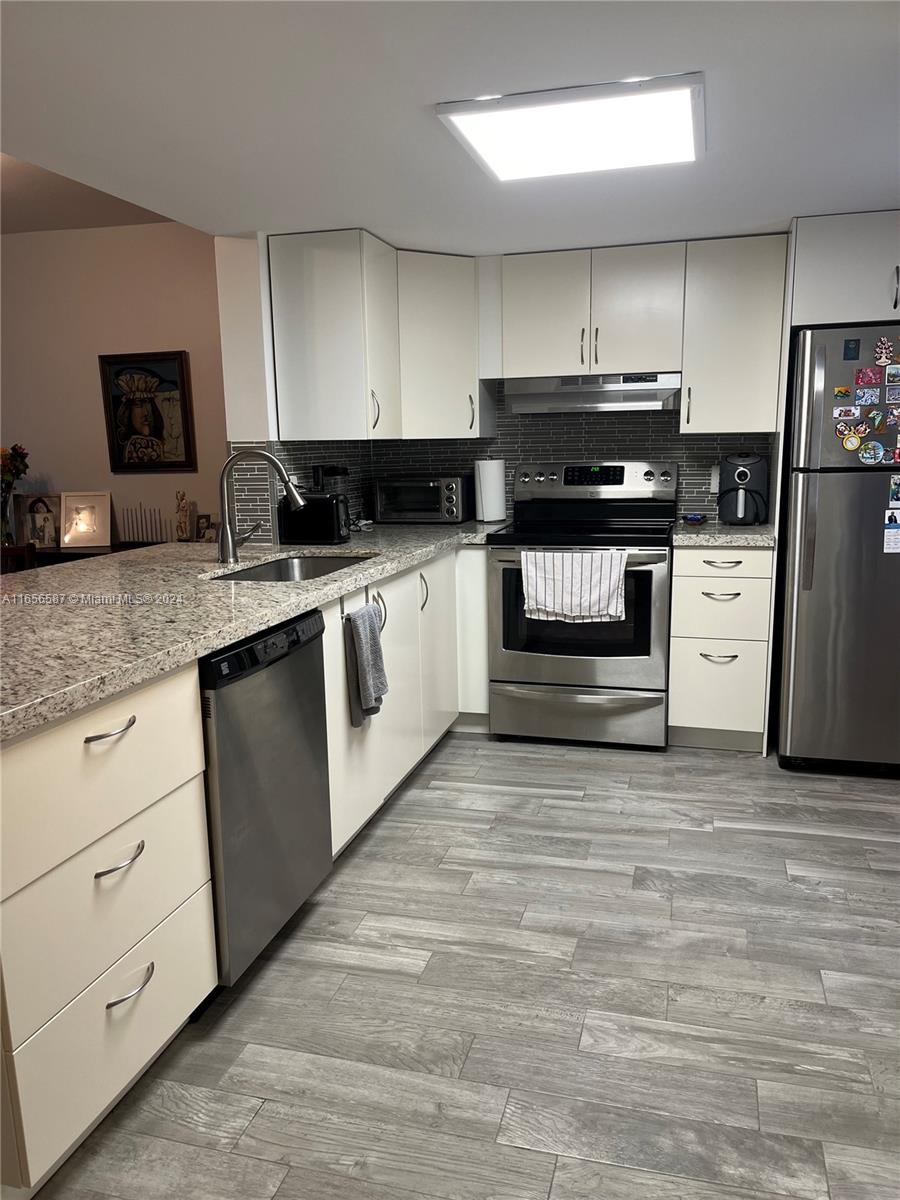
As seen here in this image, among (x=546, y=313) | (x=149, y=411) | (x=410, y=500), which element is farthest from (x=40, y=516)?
(x=546, y=313)

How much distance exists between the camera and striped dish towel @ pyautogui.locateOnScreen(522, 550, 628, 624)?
349 centimetres

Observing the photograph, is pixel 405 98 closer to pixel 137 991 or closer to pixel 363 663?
pixel 363 663

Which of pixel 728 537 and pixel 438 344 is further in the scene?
pixel 438 344

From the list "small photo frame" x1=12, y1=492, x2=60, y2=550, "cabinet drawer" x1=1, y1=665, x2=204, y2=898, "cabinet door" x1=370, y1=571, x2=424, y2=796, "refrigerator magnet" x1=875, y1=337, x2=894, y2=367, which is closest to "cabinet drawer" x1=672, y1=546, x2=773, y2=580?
"refrigerator magnet" x1=875, y1=337, x2=894, y2=367

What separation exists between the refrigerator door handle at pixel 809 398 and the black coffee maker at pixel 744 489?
50 cm

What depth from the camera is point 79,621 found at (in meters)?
1.98

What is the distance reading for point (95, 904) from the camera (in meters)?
1.51

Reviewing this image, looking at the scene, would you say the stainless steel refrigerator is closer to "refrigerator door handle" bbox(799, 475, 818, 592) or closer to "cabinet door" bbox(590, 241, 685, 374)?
"refrigerator door handle" bbox(799, 475, 818, 592)

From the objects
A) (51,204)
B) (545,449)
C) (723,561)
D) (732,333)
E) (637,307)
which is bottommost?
(723,561)

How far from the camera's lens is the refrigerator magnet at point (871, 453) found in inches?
124

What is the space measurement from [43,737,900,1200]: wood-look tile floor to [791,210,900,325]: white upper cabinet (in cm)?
190

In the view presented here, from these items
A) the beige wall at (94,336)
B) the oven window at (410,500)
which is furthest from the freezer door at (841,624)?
the beige wall at (94,336)

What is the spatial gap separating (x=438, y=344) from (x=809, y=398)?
1596mm

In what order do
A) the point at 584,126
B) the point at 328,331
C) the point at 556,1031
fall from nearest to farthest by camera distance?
1. the point at 556,1031
2. the point at 584,126
3. the point at 328,331
